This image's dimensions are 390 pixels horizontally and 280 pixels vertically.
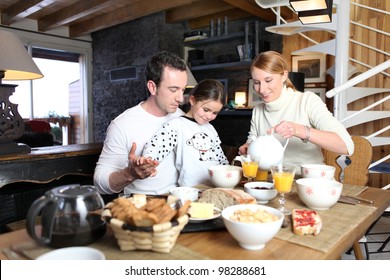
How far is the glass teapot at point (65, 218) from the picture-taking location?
77cm

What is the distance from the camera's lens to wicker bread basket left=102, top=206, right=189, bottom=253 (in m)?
0.75

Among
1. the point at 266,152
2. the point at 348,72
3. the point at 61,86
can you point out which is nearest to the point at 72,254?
the point at 266,152

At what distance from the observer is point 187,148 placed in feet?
5.43

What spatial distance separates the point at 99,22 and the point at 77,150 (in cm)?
407

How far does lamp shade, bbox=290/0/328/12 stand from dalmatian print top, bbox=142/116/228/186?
1226mm

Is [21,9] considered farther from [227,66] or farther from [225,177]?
[225,177]

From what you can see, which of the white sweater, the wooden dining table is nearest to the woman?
the white sweater

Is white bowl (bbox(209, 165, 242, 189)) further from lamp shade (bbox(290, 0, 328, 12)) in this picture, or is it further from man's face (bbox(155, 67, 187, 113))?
lamp shade (bbox(290, 0, 328, 12))

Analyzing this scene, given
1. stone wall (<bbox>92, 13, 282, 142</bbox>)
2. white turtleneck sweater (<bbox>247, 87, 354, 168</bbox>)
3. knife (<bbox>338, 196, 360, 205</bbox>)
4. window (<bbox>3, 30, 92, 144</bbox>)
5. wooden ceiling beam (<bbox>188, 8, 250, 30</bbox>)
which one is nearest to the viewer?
knife (<bbox>338, 196, 360, 205</bbox>)

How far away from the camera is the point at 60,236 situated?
79 cm

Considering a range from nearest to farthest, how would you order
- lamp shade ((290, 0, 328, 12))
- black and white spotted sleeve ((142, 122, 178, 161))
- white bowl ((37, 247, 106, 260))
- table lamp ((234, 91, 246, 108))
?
white bowl ((37, 247, 106, 260)) < black and white spotted sleeve ((142, 122, 178, 161)) < lamp shade ((290, 0, 328, 12)) < table lamp ((234, 91, 246, 108))

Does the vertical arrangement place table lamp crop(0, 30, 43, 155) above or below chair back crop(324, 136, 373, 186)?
above
